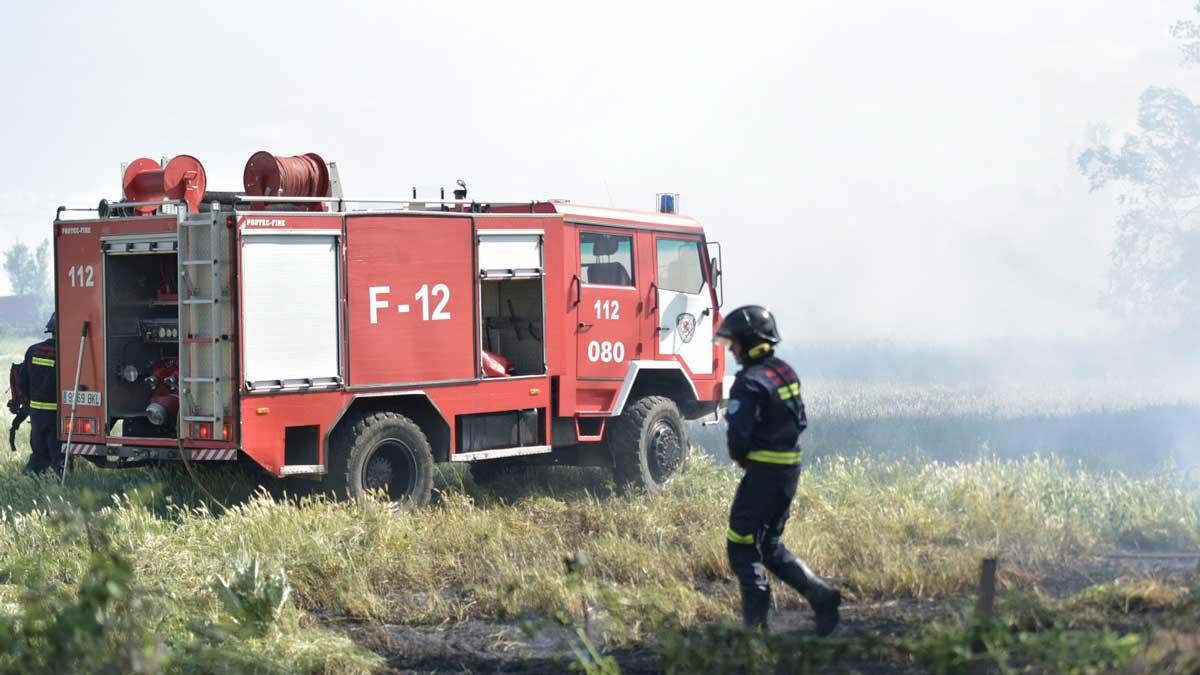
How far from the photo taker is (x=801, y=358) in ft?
151

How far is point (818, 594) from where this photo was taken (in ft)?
23.3

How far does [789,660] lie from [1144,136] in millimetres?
37963

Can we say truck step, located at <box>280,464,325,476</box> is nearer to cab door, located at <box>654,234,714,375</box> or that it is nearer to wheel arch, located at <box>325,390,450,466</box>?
wheel arch, located at <box>325,390,450,466</box>

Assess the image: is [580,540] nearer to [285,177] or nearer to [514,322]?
[514,322]

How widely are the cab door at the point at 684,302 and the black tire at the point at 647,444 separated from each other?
61 cm

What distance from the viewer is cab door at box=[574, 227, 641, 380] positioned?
1309 centimetres

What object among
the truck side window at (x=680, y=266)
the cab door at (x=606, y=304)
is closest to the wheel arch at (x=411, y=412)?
the cab door at (x=606, y=304)

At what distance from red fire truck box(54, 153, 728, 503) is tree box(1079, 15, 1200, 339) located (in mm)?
28006

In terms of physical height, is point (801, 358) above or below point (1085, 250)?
below

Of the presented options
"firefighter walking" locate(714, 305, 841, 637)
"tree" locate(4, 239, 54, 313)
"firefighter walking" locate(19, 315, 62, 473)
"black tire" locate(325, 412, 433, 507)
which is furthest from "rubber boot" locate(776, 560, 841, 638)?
"tree" locate(4, 239, 54, 313)

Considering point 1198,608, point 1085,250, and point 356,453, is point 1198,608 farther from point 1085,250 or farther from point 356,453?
point 1085,250

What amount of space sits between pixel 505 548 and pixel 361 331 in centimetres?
244

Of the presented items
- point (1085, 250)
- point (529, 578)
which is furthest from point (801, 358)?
point (529, 578)

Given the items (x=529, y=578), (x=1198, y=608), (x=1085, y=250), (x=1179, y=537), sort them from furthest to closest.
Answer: (x=1085, y=250), (x=1179, y=537), (x=529, y=578), (x=1198, y=608)
